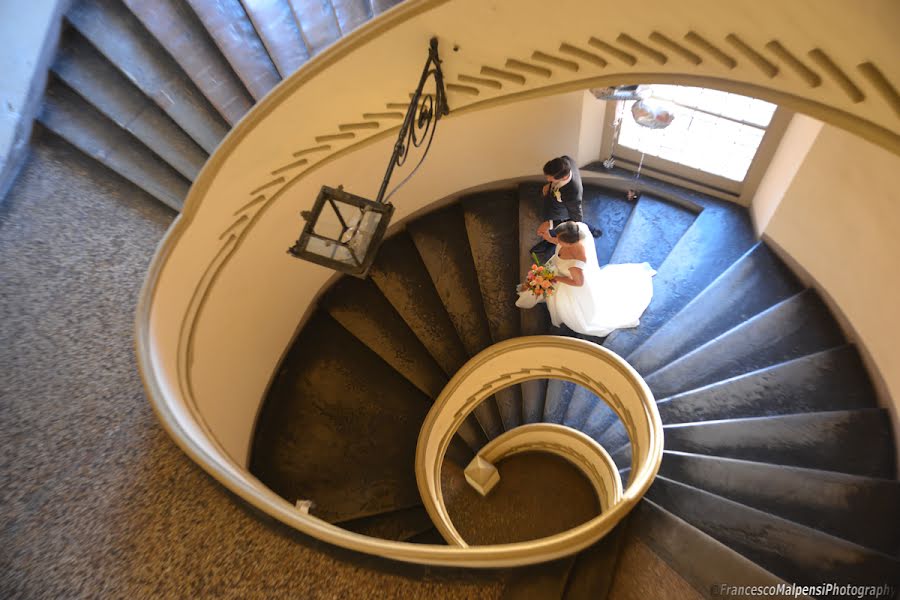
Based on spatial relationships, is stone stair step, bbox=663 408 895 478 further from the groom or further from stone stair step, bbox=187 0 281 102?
stone stair step, bbox=187 0 281 102

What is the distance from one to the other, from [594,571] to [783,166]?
3.33 m

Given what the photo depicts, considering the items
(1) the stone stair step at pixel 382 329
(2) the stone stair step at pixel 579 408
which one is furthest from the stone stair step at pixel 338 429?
(2) the stone stair step at pixel 579 408

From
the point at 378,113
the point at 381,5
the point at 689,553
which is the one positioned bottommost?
the point at 689,553

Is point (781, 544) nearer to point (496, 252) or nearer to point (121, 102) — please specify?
point (496, 252)

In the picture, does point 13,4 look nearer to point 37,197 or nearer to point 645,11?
point 37,197

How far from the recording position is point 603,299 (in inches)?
187

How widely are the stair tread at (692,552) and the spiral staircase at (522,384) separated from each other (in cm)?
1

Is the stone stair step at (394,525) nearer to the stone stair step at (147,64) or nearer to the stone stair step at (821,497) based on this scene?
the stone stair step at (821,497)

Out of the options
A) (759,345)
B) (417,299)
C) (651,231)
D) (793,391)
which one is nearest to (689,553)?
(793,391)

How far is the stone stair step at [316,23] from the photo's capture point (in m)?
4.23

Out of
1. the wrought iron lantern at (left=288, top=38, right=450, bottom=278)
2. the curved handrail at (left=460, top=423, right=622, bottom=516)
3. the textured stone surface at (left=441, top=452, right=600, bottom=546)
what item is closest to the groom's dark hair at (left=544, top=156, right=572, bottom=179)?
the wrought iron lantern at (left=288, top=38, right=450, bottom=278)

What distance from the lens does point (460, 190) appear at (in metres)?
5.80

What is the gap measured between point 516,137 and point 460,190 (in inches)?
32.8

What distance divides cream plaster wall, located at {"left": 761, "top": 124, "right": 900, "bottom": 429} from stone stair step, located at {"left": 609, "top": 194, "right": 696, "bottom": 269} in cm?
96
